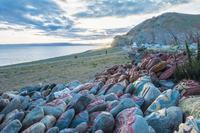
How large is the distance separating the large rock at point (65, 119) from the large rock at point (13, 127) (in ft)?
2.10

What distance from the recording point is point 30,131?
17.9 ft

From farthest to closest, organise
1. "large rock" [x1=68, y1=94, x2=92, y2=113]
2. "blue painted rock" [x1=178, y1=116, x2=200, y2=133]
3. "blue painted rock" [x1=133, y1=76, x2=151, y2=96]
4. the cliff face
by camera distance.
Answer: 1. the cliff face
2. "blue painted rock" [x1=133, y1=76, x2=151, y2=96]
3. "large rock" [x1=68, y1=94, x2=92, y2=113]
4. "blue painted rock" [x1=178, y1=116, x2=200, y2=133]

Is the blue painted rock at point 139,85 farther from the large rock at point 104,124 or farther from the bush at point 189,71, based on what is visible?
the large rock at point 104,124

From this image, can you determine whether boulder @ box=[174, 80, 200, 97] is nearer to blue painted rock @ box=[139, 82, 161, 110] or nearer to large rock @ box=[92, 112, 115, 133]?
blue painted rock @ box=[139, 82, 161, 110]

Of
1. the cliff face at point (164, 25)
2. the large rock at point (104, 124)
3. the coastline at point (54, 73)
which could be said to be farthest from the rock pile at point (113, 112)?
the cliff face at point (164, 25)

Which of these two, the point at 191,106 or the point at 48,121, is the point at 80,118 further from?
the point at 191,106

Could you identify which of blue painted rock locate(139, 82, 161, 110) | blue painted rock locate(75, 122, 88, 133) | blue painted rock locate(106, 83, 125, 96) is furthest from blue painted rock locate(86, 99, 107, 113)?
blue painted rock locate(106, 83, 125, 96)

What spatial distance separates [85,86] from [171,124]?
3.67 m

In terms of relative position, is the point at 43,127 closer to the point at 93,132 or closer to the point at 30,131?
the point at 30,131

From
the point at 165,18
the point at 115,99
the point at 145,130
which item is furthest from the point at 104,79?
the point at 165,18

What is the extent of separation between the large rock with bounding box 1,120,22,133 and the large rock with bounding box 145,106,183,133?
2.12 metres

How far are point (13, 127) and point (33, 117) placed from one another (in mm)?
424

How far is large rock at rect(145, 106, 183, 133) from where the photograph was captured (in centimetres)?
515

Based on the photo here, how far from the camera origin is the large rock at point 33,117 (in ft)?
19.6
